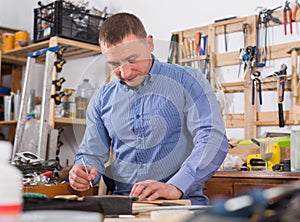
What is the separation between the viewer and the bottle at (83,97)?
372 cm

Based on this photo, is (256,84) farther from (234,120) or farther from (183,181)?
(183,181)

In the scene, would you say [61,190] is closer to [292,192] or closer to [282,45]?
[292,192]

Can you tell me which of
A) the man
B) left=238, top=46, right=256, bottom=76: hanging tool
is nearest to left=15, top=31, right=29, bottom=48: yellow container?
left=238, top=46, right=256, bottom=76: hanging tool

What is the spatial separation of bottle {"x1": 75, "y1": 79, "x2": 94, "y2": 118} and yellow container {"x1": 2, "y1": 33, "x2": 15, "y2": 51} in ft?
3.25

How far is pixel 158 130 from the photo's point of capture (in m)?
1.57

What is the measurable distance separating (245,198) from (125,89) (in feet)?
4.06

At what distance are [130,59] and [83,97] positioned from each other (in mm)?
2311

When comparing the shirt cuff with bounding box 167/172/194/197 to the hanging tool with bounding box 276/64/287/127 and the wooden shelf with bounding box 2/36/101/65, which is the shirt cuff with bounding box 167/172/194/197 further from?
the wooden shelf with bounding box 2/36/101/65

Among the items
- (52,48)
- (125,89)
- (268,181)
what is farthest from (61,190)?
(52,48)

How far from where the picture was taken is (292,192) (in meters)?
0.46

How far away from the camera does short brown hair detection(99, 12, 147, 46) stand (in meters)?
1.48

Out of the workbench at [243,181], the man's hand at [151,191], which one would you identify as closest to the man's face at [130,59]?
the man's hand at [151,191]

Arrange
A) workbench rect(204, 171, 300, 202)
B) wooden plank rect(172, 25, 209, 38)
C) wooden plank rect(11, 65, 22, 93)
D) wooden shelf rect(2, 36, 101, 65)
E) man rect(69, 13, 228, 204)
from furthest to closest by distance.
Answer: wooden plank rect(11, 65, 22, 93), wooden shelf rect(2, 36, 101, 65), wooden plank rect(172, 25, 209, 38), workbench rect(204, 171, 300, 202), man rect(69, 13, 228, 204)

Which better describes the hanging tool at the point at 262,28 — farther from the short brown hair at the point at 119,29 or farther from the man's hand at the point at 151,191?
the man's hand at the point at 151,191
